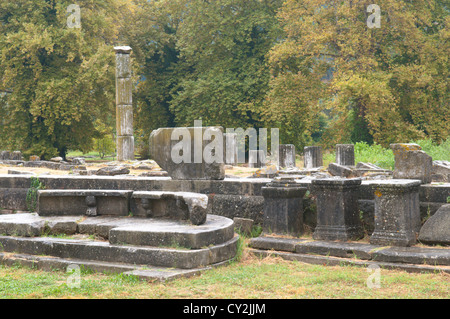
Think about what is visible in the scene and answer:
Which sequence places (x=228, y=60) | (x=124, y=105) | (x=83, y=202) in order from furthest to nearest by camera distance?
(x=228, y=60)
(x=124, y=105)
(x=83, y=202)

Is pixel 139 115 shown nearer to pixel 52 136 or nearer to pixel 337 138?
pixel 52 136

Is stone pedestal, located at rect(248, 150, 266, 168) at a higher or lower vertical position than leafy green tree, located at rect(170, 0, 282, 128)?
lower

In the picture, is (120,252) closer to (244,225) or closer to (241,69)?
(244,225)

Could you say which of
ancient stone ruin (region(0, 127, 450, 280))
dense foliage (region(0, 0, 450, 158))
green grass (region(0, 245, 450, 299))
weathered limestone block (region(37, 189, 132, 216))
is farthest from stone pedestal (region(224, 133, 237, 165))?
green grass (region(0, 245, 450, 299))

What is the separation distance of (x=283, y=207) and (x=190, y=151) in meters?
1.67

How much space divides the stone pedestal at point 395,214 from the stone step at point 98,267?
2.18 m

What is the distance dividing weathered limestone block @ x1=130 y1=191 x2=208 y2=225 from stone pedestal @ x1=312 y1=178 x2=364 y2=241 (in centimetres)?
160

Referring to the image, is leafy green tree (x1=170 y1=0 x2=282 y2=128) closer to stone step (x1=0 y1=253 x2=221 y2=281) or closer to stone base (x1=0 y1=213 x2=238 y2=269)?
stone base (x1=0 y1=213 x2=238 y2=269)

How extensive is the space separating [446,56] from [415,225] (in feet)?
67.6

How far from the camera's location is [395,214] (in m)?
7.09

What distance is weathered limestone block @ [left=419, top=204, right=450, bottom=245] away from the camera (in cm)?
705

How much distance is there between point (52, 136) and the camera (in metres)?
29.4

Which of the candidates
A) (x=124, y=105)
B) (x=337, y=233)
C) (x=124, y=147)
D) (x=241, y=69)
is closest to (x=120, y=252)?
(x=337, y=233)

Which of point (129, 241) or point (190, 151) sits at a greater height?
point (190, 151)
